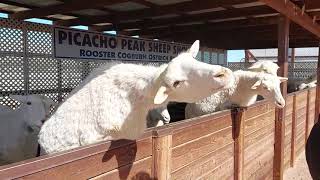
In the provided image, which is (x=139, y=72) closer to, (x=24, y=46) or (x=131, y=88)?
(x=131, y=88)

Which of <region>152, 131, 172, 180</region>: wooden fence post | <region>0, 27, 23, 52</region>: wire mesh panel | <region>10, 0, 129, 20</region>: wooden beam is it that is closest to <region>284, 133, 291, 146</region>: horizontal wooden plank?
<region>10, 0, 129, 20</region>: wooden beam

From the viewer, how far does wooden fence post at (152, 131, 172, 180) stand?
2795mm

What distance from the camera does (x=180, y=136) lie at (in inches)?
125

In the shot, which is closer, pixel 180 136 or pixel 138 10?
pixel 180 136

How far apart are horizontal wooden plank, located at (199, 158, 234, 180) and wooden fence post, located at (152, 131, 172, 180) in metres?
0.87

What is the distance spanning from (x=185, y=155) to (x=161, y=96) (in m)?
1.08

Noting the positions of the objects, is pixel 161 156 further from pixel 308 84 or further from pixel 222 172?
pixel 308 84

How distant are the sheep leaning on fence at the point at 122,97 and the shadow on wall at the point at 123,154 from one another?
12 centimetres

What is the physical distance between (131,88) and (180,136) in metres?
0.68

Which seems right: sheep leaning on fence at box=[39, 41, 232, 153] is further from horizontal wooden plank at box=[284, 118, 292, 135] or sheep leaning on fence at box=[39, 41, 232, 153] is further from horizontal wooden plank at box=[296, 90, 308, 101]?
horizontal wooden plank at box=[296, 90, 308, 101]

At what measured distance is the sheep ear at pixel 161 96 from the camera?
2.35 m

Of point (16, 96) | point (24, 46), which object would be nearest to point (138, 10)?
point (24, 46)

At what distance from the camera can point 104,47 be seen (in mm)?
6398

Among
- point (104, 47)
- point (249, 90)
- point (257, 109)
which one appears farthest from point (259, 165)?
point (104, 47)
